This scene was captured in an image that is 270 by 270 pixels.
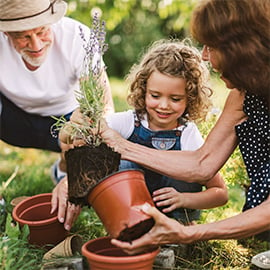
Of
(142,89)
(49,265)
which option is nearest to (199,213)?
(142,89)

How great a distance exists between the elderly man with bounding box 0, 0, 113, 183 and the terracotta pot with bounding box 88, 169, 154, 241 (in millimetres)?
948

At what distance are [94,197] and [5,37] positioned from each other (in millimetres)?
1521

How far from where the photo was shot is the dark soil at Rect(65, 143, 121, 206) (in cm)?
229

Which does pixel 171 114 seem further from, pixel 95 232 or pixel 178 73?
pixel 95 232

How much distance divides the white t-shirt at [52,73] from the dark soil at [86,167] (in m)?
1.12

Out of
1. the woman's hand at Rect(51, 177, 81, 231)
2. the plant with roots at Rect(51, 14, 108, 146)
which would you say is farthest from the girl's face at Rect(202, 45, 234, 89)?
the woman's hand at Rect(51, 177, 81, 231)

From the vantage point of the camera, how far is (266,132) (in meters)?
2.61

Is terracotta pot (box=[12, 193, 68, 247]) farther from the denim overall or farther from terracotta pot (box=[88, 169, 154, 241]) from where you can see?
terracotta pot (box=[88, 169, 154, 241])

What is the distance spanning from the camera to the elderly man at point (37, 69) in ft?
9.98

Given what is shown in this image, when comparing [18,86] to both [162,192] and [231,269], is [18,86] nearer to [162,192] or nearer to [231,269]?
[162,192]

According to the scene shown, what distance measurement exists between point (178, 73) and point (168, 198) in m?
0.63

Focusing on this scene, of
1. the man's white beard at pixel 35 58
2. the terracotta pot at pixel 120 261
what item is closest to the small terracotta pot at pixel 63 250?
the terracotta pot at pixel 120 261

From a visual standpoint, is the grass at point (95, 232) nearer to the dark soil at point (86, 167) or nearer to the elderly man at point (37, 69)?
the elderly man at point (37, 69)

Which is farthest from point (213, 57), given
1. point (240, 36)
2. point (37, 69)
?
point (37, 69)
